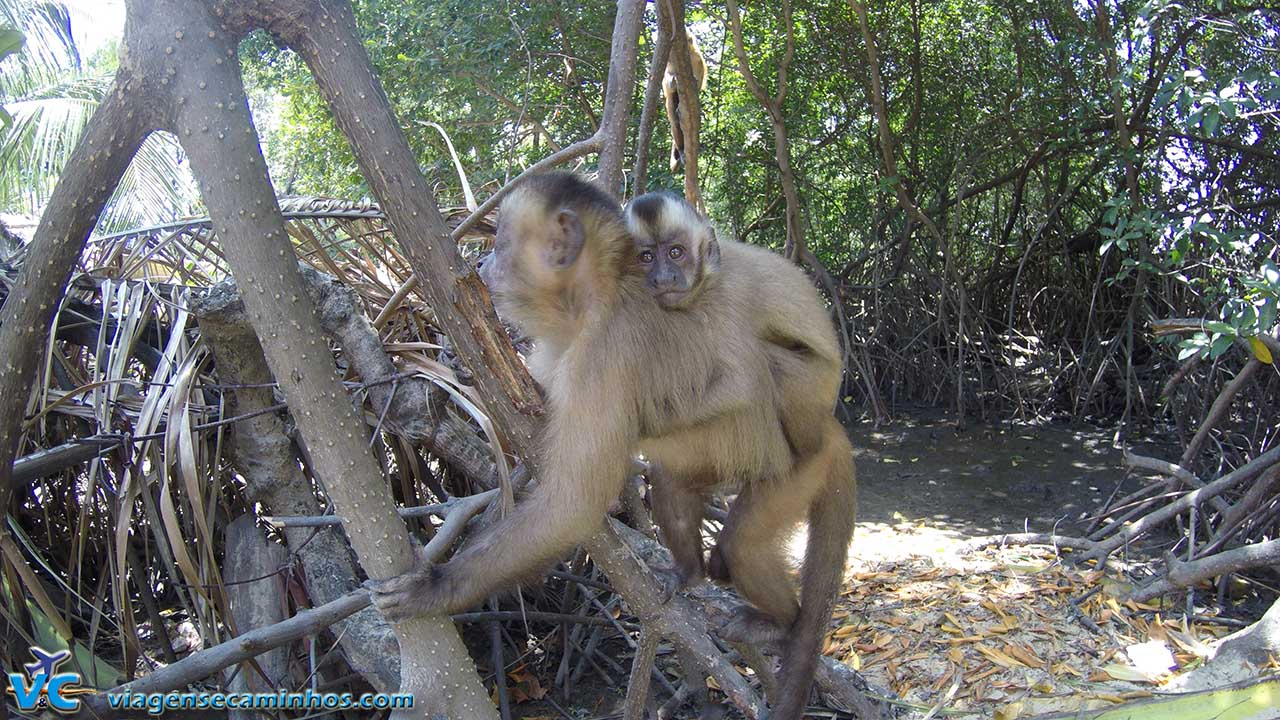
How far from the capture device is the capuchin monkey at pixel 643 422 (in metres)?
2.45

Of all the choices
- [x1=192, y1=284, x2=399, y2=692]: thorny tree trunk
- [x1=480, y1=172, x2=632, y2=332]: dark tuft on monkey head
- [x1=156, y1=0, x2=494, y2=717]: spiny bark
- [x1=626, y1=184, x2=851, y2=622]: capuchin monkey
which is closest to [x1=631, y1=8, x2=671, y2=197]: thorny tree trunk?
[x1=626, y1=184, x2=851, y2=622]: capuchin monkey

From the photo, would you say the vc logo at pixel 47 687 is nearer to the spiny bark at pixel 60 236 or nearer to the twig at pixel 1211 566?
the spiny bark at pixel 60 236

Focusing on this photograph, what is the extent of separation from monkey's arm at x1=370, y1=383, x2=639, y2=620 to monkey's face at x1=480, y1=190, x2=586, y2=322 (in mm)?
422

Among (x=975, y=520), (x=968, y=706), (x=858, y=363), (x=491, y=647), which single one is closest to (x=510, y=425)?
(x=491, y=647)

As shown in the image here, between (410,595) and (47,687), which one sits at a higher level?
(410,595)

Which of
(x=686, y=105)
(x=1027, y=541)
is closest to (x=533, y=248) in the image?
(x=686, y=105)

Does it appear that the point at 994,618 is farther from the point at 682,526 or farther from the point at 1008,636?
the point at 682,526

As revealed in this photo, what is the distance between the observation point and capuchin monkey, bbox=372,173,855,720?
2.45 meters

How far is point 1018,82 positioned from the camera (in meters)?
8.67

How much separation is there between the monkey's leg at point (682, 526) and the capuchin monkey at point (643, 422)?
0.22ft

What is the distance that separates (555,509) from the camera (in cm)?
244

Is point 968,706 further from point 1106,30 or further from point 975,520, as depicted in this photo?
A: point 1106,30

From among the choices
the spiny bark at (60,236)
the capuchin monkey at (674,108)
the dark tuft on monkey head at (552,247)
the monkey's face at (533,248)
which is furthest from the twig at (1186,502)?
the spiny bark at (60,236)

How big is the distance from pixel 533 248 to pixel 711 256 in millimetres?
620
